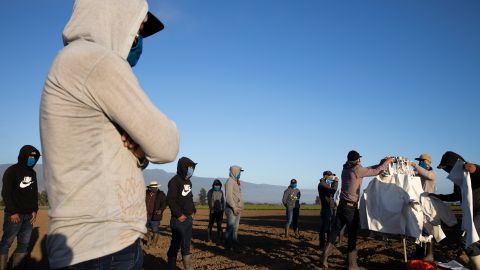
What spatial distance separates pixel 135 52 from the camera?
177 cm

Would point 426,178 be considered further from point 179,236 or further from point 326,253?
point 179,236

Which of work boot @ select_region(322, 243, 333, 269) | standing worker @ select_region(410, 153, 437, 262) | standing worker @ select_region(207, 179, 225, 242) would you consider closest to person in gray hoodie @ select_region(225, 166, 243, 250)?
Answer: standing worker @ select_region(207, 179, 225, 242)

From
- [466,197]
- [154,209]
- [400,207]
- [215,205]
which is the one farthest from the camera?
[215,205]

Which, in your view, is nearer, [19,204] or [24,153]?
[19,204]

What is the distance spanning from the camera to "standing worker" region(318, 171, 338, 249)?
12672mm

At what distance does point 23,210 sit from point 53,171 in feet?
23.9

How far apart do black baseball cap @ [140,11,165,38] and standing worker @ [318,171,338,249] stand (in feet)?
37.7

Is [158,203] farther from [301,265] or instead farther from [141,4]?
[141,4]

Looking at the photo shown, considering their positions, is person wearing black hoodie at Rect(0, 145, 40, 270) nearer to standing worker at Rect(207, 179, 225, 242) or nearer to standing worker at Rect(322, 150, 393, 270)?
standing worker at Rect(322, 150, 393, 270)

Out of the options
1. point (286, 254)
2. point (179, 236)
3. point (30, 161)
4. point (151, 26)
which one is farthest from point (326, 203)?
point (151, 26)

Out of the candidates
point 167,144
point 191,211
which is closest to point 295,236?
point 191,211

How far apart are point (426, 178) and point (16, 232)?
9.08 m

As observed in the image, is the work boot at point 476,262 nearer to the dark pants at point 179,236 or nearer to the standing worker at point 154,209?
the dark pants at point 179,236

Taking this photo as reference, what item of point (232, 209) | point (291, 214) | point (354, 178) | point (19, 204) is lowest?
point (291, 214)
